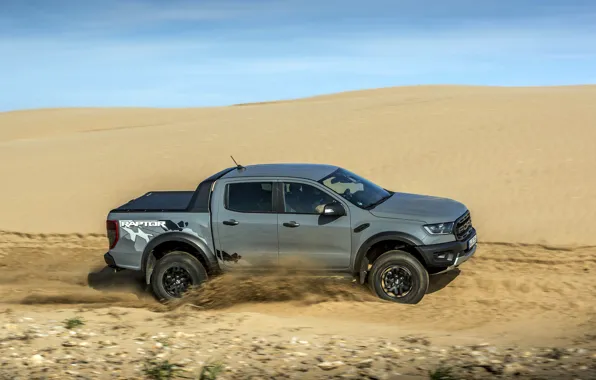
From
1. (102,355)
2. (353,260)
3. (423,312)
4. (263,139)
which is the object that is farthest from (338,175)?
(263,139)

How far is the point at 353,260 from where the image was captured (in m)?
8.87

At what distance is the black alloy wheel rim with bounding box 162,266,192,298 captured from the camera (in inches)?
373

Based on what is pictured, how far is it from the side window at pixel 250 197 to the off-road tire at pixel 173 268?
33.5 inches

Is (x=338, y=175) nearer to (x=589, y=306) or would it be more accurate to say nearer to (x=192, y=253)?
(x=192, y=253)

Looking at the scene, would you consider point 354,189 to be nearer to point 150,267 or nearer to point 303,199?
point 303,199

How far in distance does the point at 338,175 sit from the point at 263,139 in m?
12.9

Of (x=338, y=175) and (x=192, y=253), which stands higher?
(x=338, y=175)

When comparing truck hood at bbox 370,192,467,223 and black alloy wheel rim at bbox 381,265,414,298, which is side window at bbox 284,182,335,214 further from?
black alloy wheel rim at bbox 381,265,414,298

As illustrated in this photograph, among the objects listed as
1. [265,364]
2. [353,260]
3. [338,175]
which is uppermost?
[338,175]

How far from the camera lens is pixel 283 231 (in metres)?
9.01

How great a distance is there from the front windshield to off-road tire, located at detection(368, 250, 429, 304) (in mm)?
705

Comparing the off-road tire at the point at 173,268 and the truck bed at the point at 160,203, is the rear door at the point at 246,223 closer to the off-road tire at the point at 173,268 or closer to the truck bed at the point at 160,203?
the off-road tire at the point at 173,268

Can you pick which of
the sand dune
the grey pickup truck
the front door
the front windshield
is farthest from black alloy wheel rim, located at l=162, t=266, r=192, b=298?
the sand dune

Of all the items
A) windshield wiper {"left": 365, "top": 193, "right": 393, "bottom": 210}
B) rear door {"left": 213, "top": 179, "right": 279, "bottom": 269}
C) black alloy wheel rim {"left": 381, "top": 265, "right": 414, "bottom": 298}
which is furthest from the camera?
rear door {"left": 213, "top": 179, "right": 279, "bottom": 269}
